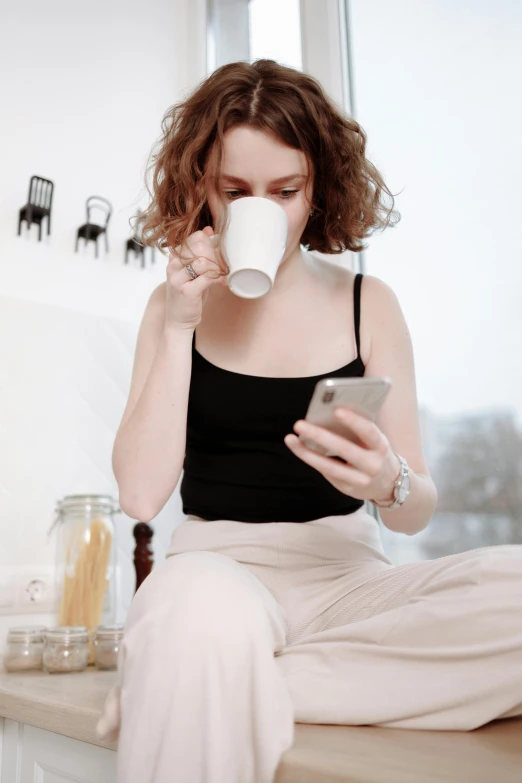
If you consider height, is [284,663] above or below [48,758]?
above

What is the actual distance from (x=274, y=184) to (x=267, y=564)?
505 millimetres

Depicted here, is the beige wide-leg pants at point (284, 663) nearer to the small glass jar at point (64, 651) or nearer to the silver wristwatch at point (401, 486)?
the silver wristwatch at point (401, 486)

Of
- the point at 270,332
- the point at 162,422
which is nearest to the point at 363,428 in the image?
the point at 162,422

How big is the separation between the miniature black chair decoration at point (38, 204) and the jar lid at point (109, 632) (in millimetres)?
950

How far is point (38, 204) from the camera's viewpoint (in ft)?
5.96

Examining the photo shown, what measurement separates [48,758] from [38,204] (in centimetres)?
125

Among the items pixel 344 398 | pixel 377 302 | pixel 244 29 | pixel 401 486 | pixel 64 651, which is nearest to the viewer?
pixel 344 398

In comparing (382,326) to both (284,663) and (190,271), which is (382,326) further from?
(284,663)

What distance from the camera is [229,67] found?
3.70 feet

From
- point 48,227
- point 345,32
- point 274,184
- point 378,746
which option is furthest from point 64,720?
point 345,32

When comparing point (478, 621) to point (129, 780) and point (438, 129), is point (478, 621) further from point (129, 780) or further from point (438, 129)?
point (438, 129)

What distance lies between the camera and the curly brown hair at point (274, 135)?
1054 millimetres

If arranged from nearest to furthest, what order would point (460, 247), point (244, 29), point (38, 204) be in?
point (460, 247) → point (38, 204) → point (244, 29)

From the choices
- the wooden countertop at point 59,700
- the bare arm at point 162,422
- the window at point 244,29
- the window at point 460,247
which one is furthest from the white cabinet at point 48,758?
the window at point 244,29
